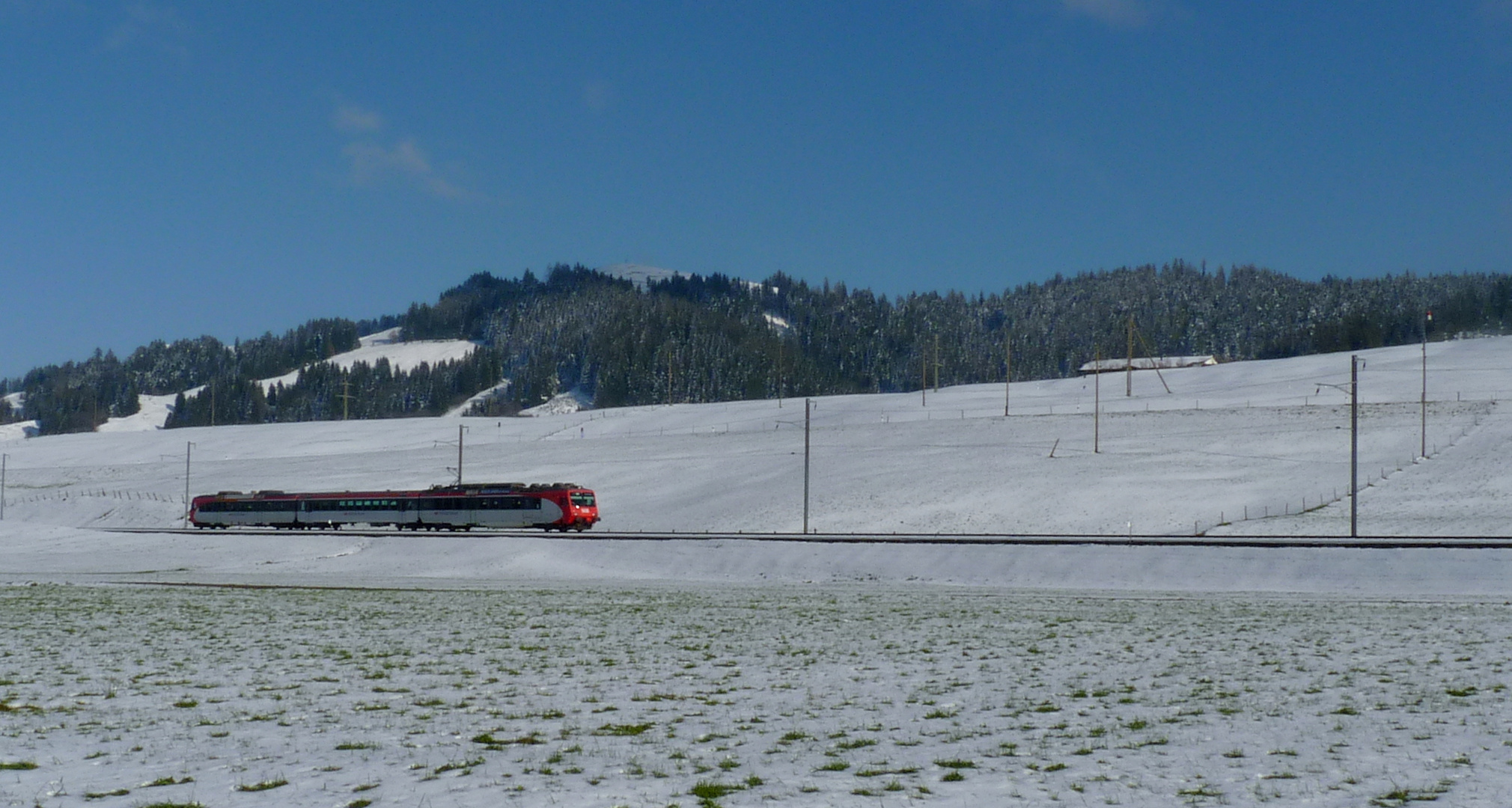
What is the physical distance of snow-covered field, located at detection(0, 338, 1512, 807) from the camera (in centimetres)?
975

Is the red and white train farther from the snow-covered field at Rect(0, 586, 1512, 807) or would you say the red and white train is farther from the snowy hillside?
the snow-covered field at Rect(0, 586, 1512, 807)

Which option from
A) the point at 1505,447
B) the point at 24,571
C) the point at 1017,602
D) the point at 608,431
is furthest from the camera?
the point at 608,431

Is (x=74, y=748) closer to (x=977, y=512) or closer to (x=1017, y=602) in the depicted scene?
(x=1017, y=602)

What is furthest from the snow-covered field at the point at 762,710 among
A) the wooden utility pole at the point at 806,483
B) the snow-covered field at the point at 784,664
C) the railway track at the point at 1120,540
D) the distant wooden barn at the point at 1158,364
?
the distant wooden barn at the point at 1158,364

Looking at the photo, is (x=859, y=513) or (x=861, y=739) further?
(x=859, y=513)

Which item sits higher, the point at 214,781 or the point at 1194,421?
the point at 1194,421

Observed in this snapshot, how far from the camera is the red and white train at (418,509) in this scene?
67.2 metres

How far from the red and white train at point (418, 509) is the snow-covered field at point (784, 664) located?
34.2 ft

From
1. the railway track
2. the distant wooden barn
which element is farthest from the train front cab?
the distant wooden barn

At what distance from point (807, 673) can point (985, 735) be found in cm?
489

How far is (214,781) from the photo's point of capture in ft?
31.9

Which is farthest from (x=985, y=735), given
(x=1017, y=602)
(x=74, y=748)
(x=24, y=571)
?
(x=24, y=571)

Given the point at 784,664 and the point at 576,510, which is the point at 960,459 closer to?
the point at 576,510

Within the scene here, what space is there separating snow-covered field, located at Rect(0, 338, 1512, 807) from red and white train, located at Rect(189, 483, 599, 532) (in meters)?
10.4
